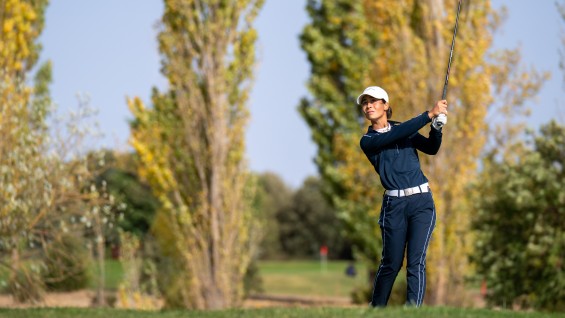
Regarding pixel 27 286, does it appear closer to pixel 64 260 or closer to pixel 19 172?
pixel 19 172

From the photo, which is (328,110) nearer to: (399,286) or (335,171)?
(335,171)

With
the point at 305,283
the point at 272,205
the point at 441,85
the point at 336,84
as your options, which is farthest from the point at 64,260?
the point at 272,205

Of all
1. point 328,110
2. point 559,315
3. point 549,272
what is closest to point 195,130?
point 549,272

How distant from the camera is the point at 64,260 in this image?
15812 millimetres

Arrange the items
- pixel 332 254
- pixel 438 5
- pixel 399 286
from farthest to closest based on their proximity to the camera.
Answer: pixel 332 254 < pixel 399 286 < pixel 438 5

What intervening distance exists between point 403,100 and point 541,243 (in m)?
3.88

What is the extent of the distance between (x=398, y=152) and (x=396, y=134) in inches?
11.0

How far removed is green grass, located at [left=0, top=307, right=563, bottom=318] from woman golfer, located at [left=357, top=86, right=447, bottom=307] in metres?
0.43

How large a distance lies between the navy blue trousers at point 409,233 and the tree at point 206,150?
938 cm

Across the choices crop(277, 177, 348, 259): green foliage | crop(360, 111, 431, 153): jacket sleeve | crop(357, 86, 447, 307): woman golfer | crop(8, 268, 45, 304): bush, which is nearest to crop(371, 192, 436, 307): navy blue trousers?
crop(357, 86, 447, 307): woman golfer

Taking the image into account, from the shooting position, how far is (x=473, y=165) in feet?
61.9

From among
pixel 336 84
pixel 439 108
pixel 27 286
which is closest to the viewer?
pixel 439 108

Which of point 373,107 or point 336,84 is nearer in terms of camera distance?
point 373,107

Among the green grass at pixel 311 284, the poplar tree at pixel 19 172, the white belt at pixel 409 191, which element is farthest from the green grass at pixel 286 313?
the green grass at pixel 311 284
